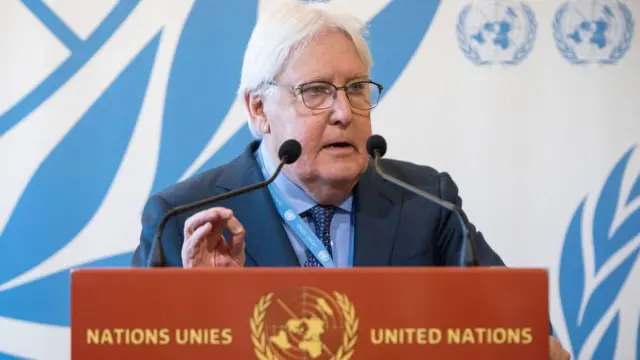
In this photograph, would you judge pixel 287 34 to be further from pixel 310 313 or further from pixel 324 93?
pixel 310 313

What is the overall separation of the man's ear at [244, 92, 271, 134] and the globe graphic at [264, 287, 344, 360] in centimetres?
100

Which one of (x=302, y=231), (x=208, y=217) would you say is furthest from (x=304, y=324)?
(x=302, y=231)

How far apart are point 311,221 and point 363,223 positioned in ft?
0.44

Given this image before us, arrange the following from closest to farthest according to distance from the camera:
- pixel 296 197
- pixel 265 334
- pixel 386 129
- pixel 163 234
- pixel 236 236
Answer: pixel 265 334 → pixel 236 236 → pixel 163 234 → pixel 296 197 → pixel 386 129

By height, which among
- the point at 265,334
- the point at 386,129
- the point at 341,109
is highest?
the point at 386,129

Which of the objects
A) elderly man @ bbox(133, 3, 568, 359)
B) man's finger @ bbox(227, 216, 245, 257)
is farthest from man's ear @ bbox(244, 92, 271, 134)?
man's finger @ bbox(227, 216, 245, 257)

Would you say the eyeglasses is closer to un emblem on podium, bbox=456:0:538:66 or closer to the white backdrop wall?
the white backdrop wall

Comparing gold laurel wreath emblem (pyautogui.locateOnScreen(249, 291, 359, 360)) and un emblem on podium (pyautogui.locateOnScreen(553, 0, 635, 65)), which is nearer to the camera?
gold laurel wreath emblem (pyautogui.locateOnScreen(249, 291, 359, 360))

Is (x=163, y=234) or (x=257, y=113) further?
(x=257, y=113)

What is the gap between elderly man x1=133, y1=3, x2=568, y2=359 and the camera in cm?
200

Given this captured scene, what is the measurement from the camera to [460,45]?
279 cm

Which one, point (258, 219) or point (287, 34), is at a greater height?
point (287, 34)

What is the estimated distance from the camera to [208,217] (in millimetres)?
1569

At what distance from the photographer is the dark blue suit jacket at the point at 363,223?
78.2 inches
